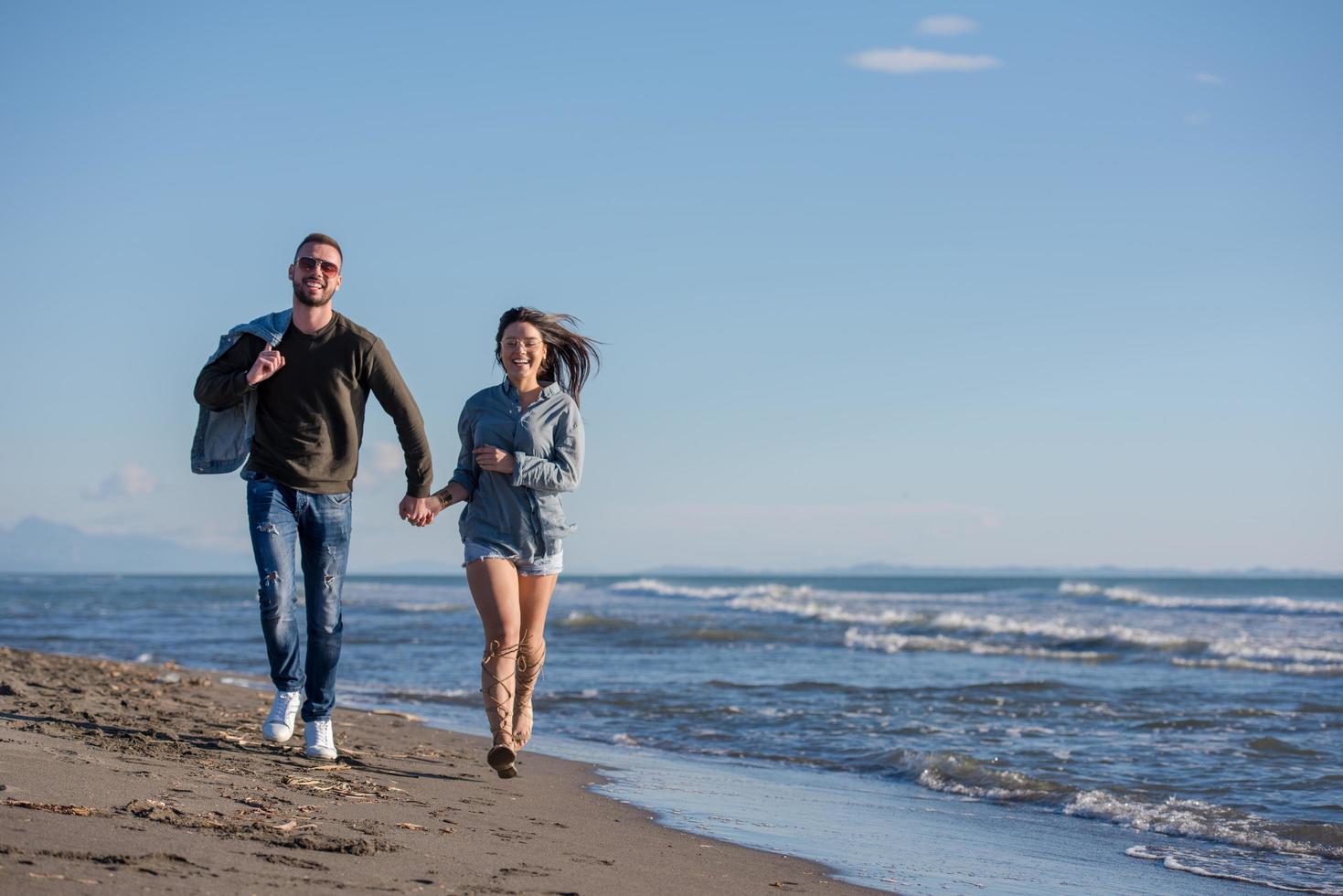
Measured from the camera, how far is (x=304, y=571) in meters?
4.93

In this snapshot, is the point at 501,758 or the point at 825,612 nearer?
the point at 501,758

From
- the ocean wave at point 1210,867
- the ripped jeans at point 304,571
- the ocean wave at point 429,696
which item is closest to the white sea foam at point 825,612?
the ocean wave at point 429,696

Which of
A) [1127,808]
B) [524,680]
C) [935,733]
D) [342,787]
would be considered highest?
[524,680]

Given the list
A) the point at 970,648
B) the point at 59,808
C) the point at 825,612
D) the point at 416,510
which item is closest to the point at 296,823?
the point at 59,808

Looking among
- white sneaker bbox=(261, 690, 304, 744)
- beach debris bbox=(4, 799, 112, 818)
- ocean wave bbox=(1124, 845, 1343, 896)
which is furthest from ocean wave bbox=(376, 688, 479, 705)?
beach debris bbox=(4, 799, 112, 818)

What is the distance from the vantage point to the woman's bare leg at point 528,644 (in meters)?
4.90

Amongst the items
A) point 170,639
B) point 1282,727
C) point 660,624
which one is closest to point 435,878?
point 1282,727

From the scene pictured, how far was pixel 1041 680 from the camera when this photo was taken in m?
12.2

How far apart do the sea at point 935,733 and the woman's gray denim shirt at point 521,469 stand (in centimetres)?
135

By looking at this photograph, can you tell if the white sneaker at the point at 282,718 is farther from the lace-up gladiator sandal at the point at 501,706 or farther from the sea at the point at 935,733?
the sea at the point at 935,733

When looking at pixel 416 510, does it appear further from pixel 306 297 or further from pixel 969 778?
pixel 969 778

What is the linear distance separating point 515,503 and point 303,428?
2.97ft

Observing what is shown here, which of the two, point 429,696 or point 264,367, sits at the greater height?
point 264,367

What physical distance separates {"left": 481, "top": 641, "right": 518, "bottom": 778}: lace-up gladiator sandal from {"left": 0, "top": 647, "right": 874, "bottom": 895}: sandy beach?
154 mm
